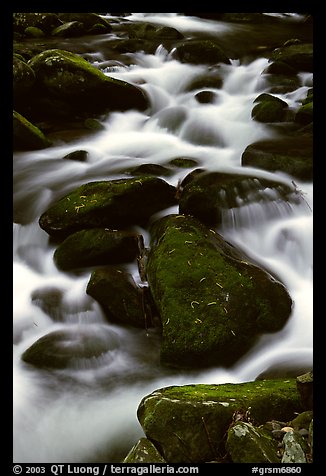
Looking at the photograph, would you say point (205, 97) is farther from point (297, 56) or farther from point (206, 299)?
point (206, 299)

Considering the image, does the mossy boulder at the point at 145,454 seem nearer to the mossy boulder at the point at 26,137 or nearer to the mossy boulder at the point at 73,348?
the mossy boulder at the point at 73,348

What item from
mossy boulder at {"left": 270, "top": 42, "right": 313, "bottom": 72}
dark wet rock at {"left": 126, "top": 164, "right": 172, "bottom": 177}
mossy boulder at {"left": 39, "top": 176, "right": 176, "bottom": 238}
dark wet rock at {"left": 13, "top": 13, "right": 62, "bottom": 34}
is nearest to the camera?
mossy boulder at {"left": 39, "top": 176, "right": 176, "bottom": 238}

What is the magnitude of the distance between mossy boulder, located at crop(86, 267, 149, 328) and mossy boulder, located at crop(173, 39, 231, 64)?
337 inches

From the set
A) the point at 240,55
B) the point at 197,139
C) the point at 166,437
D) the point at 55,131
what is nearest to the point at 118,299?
the point at 166,437

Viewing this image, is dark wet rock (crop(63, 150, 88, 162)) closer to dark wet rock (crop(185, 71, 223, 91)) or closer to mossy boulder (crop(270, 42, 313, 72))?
dark wet rock (crop(185, 71, 223, 91))

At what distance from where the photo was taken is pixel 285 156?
Result: 671 centimetres

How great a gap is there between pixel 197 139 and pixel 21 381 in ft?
19.2

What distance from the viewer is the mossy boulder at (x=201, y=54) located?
11633 millimetres

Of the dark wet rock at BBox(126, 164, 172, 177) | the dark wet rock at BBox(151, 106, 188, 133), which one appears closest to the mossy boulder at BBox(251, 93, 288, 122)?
the dark wet rock at BBox(151, 106, 188, 133)

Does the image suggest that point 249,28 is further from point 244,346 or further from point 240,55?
point 244,346

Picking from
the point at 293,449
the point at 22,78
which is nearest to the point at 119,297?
the point at 293,449

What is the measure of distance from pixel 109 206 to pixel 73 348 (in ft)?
5.92

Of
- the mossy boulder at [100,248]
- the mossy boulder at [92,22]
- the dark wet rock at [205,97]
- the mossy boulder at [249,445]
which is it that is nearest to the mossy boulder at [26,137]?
the mossy boulder at [100,248]

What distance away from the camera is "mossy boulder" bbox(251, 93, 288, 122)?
8.54 meters
